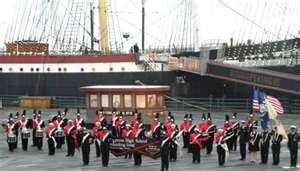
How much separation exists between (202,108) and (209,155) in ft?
65.6

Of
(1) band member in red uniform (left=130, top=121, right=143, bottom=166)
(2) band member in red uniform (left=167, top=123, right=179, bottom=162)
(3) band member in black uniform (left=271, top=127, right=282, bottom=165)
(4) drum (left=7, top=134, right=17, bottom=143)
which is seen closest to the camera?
(3) band member in black uniform (left=271, top=127, right=282, bottom=165)

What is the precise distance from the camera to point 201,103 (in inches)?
1676

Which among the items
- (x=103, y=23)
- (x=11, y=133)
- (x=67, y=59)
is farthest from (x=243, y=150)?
(x=103, y=23)

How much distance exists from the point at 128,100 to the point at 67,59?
696 inches

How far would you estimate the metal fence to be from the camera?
38.0m

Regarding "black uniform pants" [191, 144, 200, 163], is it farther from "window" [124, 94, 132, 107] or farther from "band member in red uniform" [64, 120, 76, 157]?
"window" [124, 94, 132, 107]

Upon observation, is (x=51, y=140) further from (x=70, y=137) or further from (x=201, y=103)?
(x=201, y=103)

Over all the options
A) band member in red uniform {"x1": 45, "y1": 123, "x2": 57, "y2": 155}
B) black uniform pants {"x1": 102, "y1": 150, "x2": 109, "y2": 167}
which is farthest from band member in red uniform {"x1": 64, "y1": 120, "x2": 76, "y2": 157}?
black uniform pants {"x1": 102, "y1": 150, "x2": 109, "y2": 167}

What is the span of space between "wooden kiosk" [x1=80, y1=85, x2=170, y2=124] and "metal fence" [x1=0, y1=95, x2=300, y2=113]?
11.4m

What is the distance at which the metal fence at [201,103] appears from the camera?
38047 millimetres

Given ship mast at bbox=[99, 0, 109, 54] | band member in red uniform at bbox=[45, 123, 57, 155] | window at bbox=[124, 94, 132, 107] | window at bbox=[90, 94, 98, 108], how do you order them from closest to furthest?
band member in red uniform at bbox=[45, 123, 57, 155], window at bbox=[124, 94, 132, 107], window at bbox=[90, 94, 98, 108], ship mast at bbox=[99, 0, 109, 54]

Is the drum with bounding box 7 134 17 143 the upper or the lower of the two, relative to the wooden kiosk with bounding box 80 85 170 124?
lower

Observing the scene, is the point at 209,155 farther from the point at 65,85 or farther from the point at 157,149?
the point at 65,85

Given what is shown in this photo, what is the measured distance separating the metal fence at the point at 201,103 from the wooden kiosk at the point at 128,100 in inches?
447
